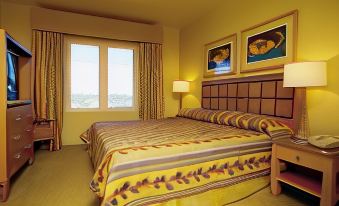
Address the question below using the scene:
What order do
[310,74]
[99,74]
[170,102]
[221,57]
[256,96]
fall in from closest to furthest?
[310,74] < [256,96] < [221,57] < [99,74] < [170,102]

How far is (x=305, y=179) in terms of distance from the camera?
70.8 inches

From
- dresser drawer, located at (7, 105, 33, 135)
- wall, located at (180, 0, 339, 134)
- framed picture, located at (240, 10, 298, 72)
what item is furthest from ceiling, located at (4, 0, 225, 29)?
dresser drawer, located at (7, 105, 33, 135)

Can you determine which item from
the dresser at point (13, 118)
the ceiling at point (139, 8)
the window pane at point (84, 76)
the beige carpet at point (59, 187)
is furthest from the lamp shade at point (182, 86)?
the dresser at point (13, 118)

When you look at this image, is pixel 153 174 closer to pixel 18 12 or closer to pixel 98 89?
pixel 98 89

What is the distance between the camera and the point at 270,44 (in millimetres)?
2494

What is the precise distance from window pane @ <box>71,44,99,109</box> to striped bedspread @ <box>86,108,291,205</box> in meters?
2.54

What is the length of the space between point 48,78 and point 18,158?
1.82 meters

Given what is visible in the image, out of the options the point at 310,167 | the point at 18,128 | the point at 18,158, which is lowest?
the point at 18,158

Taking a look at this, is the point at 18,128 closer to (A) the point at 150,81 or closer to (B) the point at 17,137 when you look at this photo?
(B) the point at 17,137

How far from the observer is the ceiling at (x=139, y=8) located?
332 cm

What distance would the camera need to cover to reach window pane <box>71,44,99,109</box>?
12.8 feet

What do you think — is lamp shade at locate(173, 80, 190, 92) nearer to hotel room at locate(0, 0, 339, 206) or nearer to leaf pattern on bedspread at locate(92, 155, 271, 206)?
hotel room at locate(0, 0, 339, 206)

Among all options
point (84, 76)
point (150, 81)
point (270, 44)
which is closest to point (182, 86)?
point (150, 81)

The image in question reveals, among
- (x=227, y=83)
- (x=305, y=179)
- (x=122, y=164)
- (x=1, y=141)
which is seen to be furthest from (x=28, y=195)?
(x=227, y=83)
